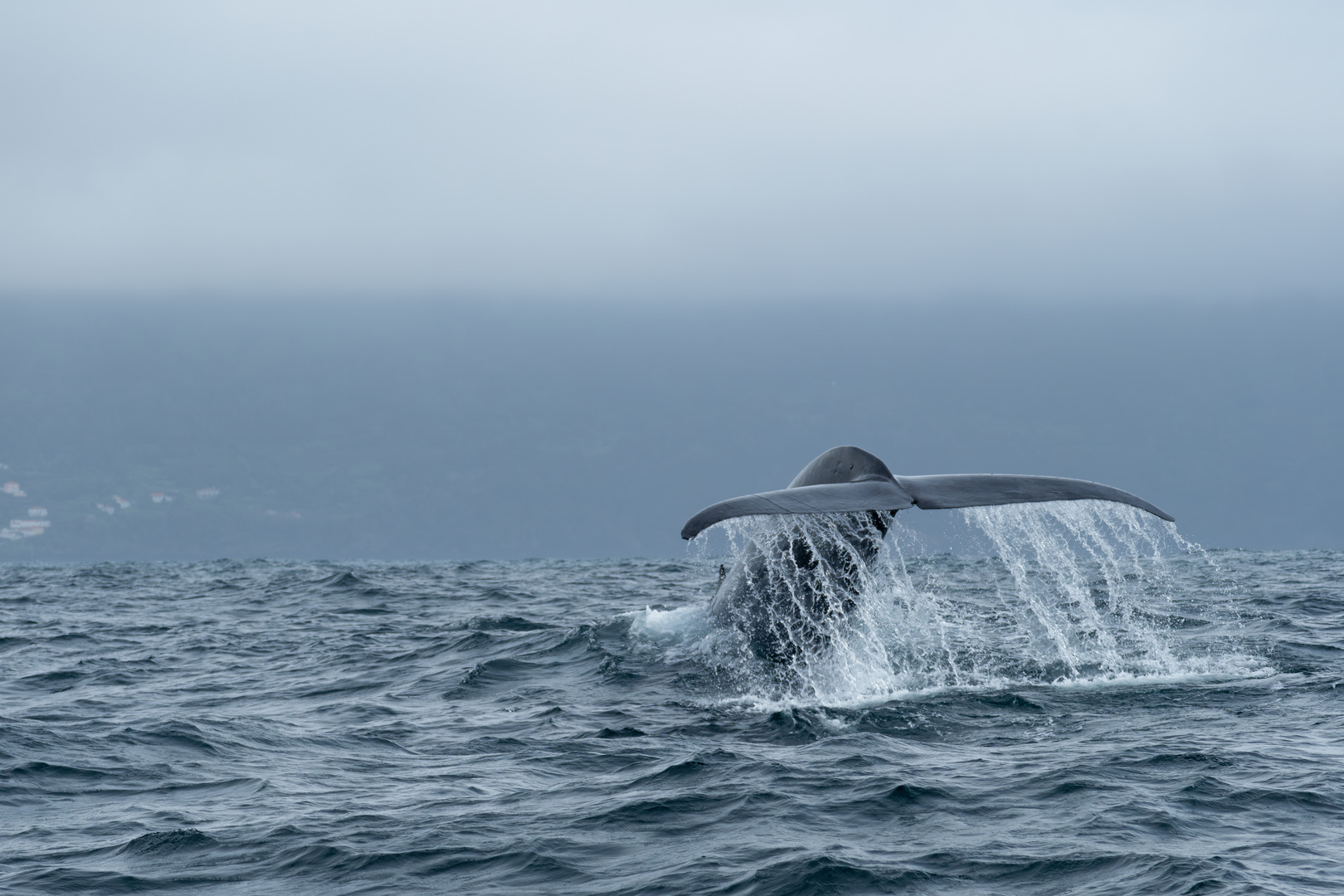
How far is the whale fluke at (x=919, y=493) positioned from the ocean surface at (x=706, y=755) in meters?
0.23

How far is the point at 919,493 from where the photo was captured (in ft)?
30.8

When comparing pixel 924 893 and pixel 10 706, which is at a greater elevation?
pixel 924 893

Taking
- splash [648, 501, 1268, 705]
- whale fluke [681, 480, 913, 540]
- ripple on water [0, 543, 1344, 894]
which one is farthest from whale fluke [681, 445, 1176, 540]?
ripple on water [0, 543, 1344, 894]

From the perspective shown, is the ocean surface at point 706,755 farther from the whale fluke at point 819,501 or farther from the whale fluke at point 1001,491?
the whale fluke at point 819,501

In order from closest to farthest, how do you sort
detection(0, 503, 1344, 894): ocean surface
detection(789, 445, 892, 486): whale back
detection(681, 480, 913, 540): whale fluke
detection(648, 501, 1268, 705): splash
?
detection(0, 503, 1344, 894): ocean surface → detection(681, 480, 913, 540): whale fluke → detection(789, 445, 892, 486): whale back → detection(648, 501, 1268, 705): splash

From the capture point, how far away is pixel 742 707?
9.68 m

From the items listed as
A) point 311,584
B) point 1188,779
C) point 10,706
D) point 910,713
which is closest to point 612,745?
point 910,713

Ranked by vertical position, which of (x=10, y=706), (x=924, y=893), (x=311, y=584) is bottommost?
(x=311, y=584)

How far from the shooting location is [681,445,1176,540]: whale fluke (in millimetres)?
8789

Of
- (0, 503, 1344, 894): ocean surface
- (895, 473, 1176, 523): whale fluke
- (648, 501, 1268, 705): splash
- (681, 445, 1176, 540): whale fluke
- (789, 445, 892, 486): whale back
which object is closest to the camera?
(0, 503, 1344, 894): ocean surface

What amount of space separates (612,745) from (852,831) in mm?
2649

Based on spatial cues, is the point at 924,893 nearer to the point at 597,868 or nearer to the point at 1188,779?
the point at 597,868

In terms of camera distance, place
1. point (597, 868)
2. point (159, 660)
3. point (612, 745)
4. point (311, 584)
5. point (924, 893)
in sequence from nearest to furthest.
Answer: point (924, 893), point (597, 868), point (612, 745), point (159, 660), point (311, 584)

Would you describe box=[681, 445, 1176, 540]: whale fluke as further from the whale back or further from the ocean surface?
the ocean surface
